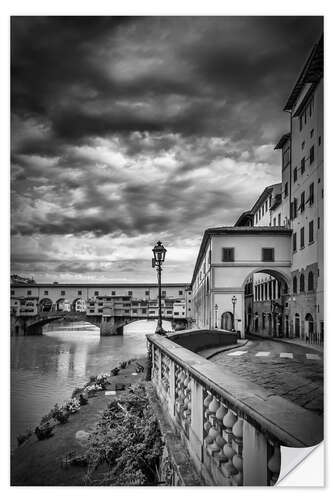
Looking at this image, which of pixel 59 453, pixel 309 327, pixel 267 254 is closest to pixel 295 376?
pixel 309 327

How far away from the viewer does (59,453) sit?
482cm

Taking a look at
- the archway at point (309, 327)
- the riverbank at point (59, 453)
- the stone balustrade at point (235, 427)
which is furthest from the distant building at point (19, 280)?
the archway at point (309, 327)

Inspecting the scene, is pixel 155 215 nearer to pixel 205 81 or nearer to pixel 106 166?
pixel 106 166

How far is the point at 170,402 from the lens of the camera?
401 cm

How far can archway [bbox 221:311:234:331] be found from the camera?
22.0m

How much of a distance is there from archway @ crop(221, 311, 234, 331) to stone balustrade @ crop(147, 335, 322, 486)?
62.7 ft

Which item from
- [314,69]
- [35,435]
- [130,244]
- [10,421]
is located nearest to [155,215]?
[130,244]

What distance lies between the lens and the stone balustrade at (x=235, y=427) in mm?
1798

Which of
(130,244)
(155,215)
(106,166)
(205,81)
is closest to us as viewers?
(205,81)

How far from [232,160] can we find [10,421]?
367 centimetres

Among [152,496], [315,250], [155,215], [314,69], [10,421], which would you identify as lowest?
[152,496]

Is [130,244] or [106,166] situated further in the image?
[130,244]

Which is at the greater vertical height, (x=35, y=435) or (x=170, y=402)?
(x=170, y=402)

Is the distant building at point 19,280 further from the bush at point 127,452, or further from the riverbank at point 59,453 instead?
the bush at point 127,452
